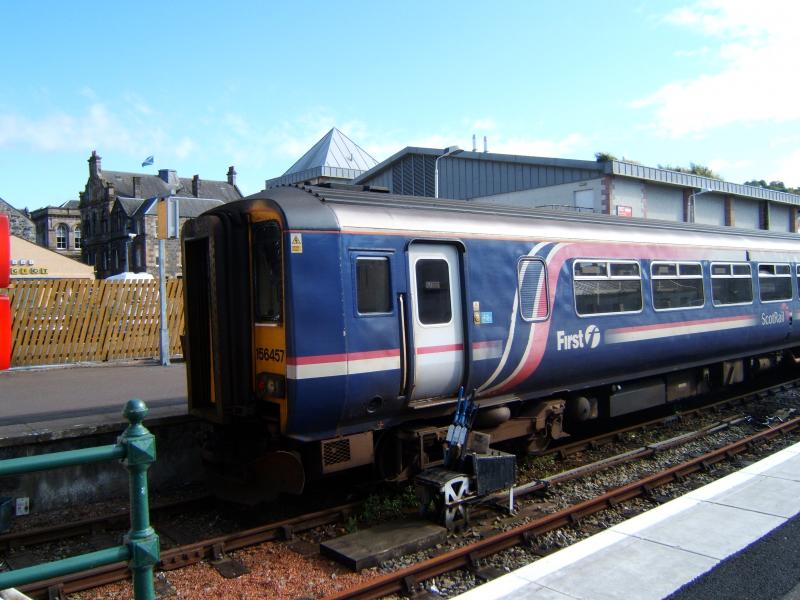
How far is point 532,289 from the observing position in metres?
7.90

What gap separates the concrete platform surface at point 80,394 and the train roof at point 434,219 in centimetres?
337

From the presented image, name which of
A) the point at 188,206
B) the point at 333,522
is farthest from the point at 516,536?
the point at 188,206

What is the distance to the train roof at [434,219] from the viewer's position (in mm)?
6258

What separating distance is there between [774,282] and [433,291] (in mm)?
8646

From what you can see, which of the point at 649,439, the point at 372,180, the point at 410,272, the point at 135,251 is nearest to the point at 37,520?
the point at 410,272

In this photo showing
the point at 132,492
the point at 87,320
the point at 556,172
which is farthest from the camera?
the point at 556,172

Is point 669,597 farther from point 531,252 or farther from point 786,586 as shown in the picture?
point 531,252

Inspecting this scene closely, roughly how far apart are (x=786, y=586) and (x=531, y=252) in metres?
4.27

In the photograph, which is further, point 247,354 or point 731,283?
point 731,283

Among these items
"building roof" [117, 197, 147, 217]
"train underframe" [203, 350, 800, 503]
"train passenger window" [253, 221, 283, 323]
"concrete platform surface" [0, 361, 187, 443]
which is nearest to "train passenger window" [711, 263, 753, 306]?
"train underframe" [203, 350, 800, 503]

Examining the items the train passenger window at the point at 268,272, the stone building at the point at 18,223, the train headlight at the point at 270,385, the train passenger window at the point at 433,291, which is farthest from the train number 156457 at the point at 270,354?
the stone building at the point at 18,223

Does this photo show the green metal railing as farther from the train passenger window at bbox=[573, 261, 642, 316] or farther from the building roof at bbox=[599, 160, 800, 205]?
the building roof at bbox=[599, 160, 800, 205]

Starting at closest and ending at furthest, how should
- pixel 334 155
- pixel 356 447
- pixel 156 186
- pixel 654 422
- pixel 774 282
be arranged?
pixel 356 447 → pixel 654 422 → pixel 774 282 → pixel 334 155 → pixel 156 186

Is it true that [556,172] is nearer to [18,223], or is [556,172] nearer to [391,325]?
[391,325]
